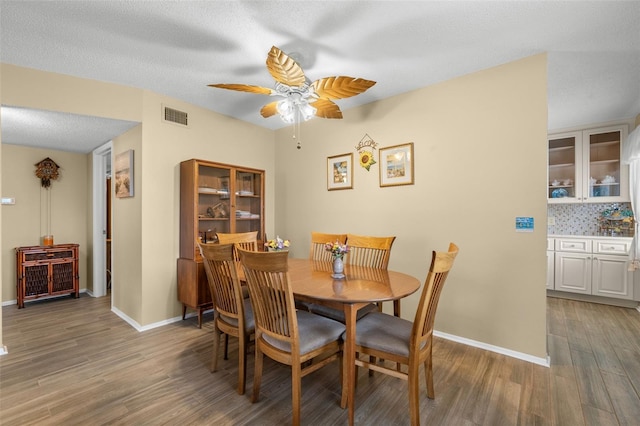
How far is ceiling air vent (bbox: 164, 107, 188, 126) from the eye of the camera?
3.30 meters

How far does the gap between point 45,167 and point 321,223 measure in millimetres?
4194

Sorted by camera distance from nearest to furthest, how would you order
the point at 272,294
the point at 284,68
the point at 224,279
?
the point at 272,294
the point at 284,68
the point at 224,279

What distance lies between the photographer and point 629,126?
3834 millimetres

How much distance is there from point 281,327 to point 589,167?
4.90m

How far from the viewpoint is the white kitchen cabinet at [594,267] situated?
12.0ft

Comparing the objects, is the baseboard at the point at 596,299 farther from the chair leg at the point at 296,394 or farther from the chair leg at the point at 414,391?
the chair leg at the point at 296,394

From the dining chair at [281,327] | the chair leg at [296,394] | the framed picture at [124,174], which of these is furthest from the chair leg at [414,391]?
the framed picture at [124,174]

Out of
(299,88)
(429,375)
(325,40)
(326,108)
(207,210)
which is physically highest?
(325,40)

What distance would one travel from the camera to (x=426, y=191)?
305cm

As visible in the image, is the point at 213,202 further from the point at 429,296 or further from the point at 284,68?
the point at 429,296

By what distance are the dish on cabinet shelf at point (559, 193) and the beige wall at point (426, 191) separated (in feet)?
8.31

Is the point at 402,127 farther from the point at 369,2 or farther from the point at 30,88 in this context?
the point at 30,88

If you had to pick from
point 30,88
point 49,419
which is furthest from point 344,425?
point 30,88

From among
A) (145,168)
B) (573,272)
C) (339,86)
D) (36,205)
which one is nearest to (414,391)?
(339,86)
